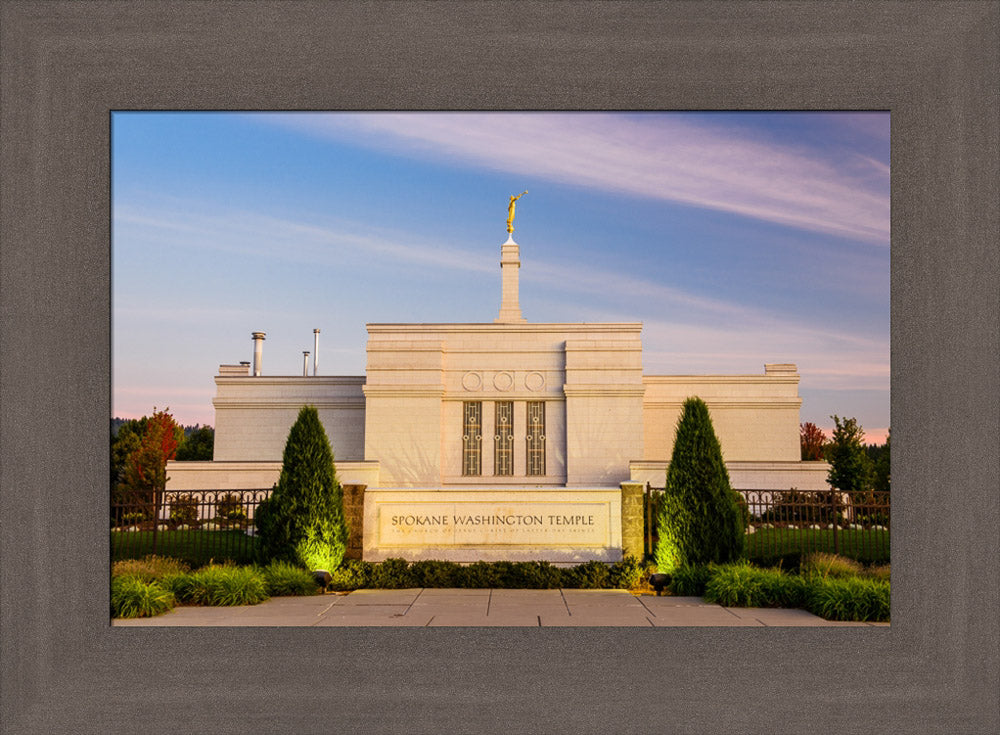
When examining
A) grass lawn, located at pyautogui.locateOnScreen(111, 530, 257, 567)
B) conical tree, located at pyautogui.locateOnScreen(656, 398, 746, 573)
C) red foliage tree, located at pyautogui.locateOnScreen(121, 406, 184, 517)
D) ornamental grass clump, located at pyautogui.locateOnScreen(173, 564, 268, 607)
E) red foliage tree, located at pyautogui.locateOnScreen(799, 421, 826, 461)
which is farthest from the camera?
red foliage tree, located at pyautogui.locateOnScreen(799, 421, 826, 461)

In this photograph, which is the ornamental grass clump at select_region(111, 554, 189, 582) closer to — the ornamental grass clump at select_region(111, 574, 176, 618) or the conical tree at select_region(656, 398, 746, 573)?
the ornamental grass clump at select_region(111, 574, 176, 618)

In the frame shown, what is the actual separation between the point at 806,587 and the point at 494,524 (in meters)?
4.48

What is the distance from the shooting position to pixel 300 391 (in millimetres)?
20391

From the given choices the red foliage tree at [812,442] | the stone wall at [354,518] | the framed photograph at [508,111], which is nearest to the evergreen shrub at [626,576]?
the stone wall at [354,518]

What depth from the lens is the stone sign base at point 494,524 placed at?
35.7 ft

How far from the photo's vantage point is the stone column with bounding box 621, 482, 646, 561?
10688 mm

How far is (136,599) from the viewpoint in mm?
7336

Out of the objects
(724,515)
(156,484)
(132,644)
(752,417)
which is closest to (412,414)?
(156,484)

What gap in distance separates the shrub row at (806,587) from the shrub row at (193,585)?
14.7 ft

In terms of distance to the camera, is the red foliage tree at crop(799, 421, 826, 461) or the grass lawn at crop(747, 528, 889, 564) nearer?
the grass lawn at crop(747, 528, 889, 564)

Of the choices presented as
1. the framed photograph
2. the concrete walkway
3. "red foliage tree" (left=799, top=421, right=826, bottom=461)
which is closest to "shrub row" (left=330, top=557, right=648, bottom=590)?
the concrete walkway

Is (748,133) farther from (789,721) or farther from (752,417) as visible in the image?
(789,721)

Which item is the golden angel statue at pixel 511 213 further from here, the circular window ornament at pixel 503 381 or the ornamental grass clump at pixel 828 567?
the ornamental grass clump at pixel 828 567

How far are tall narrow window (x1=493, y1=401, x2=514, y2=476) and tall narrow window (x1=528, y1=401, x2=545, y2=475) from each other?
42 centimetres
